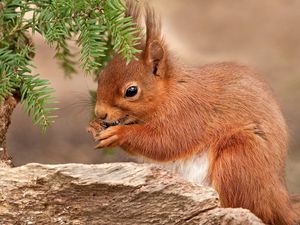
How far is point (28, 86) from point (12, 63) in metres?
0.09

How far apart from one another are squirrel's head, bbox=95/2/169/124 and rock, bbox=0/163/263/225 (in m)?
0.45

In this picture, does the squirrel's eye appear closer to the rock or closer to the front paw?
the front paw

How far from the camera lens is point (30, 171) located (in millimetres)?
1772

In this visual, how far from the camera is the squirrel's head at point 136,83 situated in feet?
7.27

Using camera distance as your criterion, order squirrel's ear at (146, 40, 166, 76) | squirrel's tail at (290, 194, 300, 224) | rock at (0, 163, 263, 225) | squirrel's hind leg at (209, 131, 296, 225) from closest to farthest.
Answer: rock at (0, 163, 263, 225) < squirrel's hind leg at (209, 131, 296, 225) < squirrel's ear at (146, 40, 166, 76) < squirrel's tail at (290, 194, 300, 224)

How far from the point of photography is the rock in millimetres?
1758

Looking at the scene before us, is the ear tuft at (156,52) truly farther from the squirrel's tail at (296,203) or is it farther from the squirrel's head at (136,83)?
the squirrel's tail at (296,203)

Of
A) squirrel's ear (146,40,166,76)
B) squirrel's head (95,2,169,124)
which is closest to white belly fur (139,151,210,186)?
squirrel's head (95,2,169,124)

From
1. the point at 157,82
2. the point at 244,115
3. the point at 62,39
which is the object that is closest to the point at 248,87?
the point at 244,115

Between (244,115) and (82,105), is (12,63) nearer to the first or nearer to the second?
(82,105)

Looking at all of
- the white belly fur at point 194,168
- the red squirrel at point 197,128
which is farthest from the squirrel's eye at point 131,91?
the white belly fur at point 194,168

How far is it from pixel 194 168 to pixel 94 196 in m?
0.54

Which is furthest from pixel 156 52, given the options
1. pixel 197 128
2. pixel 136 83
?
pixel 197 128

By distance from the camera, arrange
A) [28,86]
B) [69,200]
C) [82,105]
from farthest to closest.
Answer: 1. [82,105]
2. [28,86]
3. [69,200]
